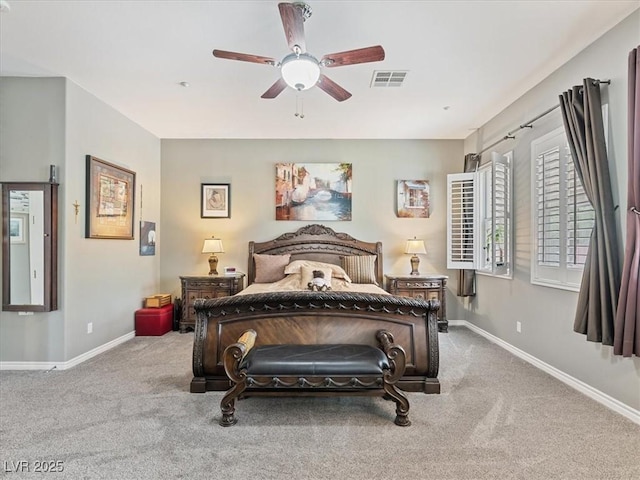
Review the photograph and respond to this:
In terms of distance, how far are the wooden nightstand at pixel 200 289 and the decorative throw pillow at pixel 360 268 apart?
1.71 m

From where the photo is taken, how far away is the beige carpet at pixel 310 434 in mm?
2043

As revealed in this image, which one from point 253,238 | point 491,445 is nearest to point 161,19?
point 253,238

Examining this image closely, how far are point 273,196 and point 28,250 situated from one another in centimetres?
324

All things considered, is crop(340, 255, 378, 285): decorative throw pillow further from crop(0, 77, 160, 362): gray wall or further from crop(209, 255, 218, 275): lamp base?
crop(0, 77, 160, 362): gray wall

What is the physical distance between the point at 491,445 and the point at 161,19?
12.8 ft

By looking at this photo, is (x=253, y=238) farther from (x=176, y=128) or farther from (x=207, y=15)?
(x=207, y=15)

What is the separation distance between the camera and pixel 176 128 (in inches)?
209

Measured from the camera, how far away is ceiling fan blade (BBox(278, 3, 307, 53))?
2.10 metres

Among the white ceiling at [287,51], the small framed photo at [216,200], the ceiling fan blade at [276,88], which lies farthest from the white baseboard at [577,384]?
the small framed photo at [216,200]

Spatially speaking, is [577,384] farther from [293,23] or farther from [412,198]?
[293,23]

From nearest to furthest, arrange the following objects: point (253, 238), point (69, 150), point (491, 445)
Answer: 1. point (491, 445)
2. point (69, 150)
3. point (253, 238)

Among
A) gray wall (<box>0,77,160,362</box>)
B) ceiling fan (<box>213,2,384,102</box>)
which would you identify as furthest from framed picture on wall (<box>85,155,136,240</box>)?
ceiling fan (<box>213,2,384,102</box>)

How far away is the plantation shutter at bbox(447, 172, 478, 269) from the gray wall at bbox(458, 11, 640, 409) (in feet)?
1.53

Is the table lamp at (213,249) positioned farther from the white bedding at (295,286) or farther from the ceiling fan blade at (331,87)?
the ceiling fan blade at (331,87)
